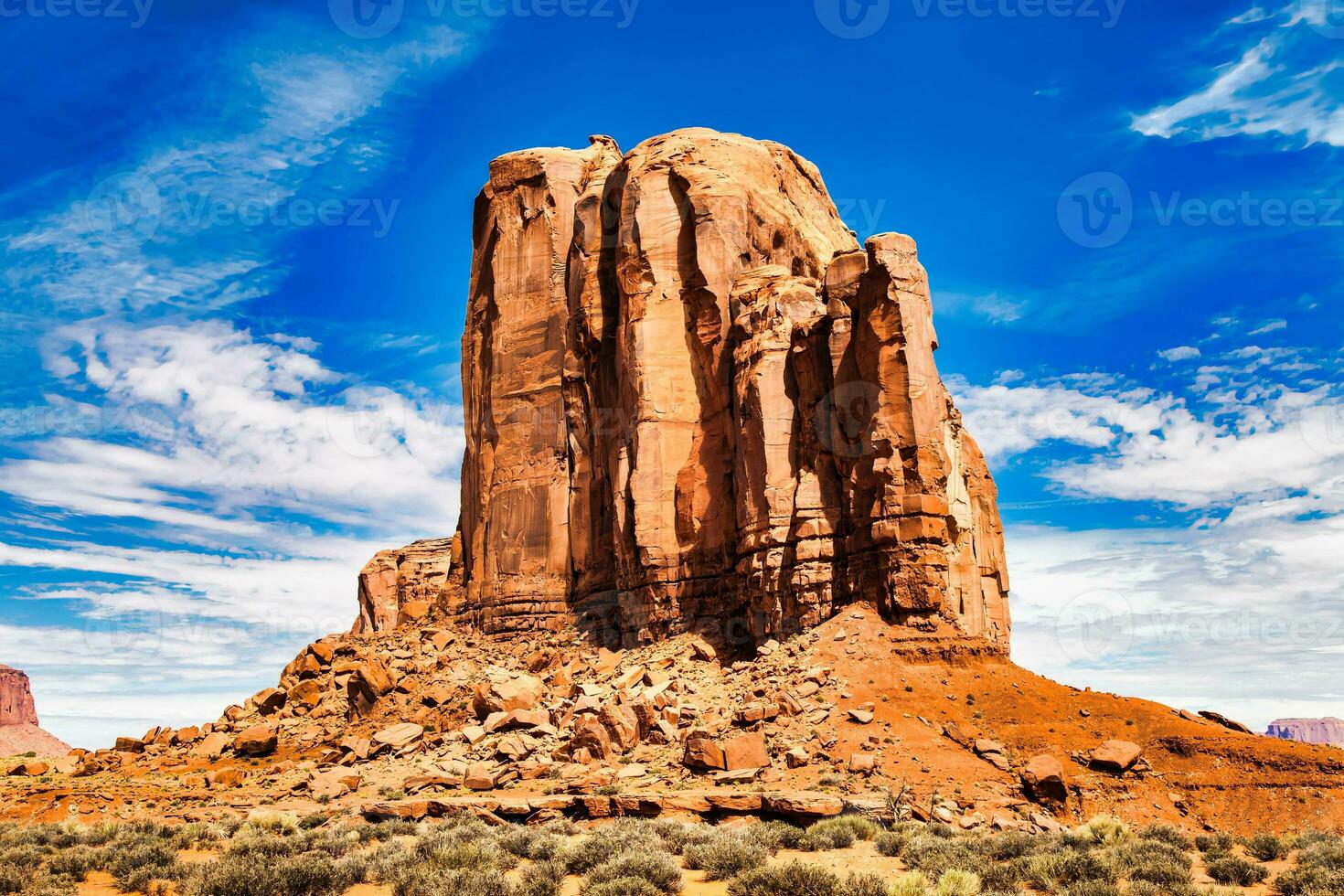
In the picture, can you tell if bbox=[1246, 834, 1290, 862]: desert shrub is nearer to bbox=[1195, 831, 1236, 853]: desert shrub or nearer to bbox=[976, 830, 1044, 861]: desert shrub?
bbox=[1195, 831, 1236, 853]: desert shrub

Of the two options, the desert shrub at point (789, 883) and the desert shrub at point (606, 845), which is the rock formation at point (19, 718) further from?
the desert shrub at point (789, 883)

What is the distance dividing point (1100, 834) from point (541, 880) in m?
12.2

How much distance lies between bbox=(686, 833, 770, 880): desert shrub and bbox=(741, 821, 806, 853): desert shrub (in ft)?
3.50

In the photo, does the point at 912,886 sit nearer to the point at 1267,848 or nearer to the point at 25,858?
the point at 1267,848

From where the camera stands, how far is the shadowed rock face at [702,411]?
112 ft

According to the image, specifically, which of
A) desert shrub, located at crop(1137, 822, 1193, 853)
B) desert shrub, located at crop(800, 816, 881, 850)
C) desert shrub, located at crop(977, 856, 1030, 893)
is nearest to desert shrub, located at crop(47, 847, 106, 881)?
Result: desert shrub, located at crop(800, 816, 881, 850)

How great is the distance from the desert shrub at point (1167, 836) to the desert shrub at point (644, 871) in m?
10.00

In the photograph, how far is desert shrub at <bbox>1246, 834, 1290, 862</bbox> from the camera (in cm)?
1884

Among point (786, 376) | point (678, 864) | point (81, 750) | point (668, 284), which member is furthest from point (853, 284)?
point (81, 750)

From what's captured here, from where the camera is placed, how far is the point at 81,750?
143 ft

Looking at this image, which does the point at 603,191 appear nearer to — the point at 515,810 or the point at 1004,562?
the point at 1004,562

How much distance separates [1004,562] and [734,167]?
27.0m

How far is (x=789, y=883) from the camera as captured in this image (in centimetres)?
1473

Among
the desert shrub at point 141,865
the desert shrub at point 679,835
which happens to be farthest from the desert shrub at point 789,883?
the desert shrub at point 141,865
